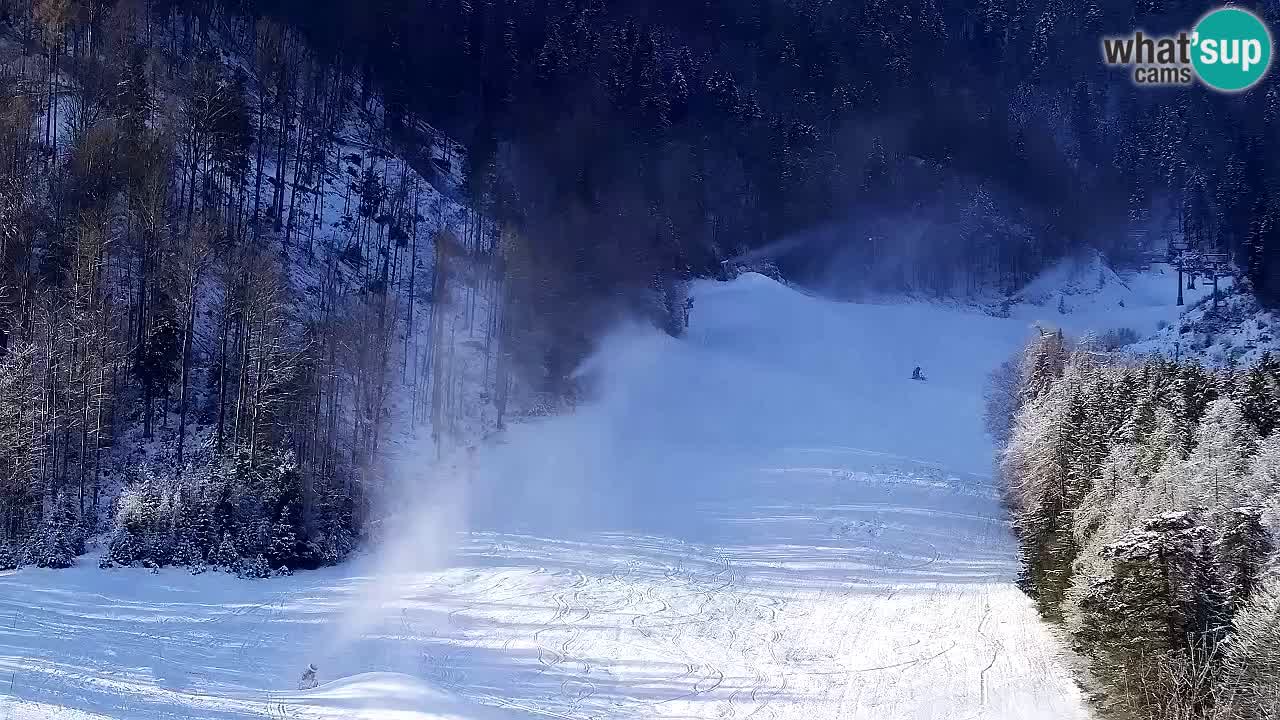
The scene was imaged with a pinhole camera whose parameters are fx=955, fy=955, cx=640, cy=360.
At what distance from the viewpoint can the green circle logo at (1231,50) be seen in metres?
94.4

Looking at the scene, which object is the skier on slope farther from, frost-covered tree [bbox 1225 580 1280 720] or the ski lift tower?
the ski lift tower

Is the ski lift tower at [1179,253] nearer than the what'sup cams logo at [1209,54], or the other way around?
the ski lift tower at [1179,253]

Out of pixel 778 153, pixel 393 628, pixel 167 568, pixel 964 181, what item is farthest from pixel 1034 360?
pixel 964 181

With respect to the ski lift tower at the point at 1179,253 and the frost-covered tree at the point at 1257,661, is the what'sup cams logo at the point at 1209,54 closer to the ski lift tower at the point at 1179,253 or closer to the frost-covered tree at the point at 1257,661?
the ski lift tower at the point at 1179,253

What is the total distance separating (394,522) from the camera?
128ft

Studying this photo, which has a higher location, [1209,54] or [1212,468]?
[1209,54]

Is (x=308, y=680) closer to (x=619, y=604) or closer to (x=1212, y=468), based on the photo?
(x=619, y=604)

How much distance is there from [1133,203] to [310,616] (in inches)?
4284

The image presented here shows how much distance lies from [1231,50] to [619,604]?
312 feet

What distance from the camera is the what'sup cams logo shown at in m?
97.1

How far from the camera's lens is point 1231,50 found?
94062 millimetres

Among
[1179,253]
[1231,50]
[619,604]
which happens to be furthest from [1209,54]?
[619,604]

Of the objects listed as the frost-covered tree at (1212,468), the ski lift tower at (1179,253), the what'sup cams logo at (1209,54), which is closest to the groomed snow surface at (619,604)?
the frost-covered tree at (1212,468)

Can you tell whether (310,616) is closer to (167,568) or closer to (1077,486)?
(167,568)
